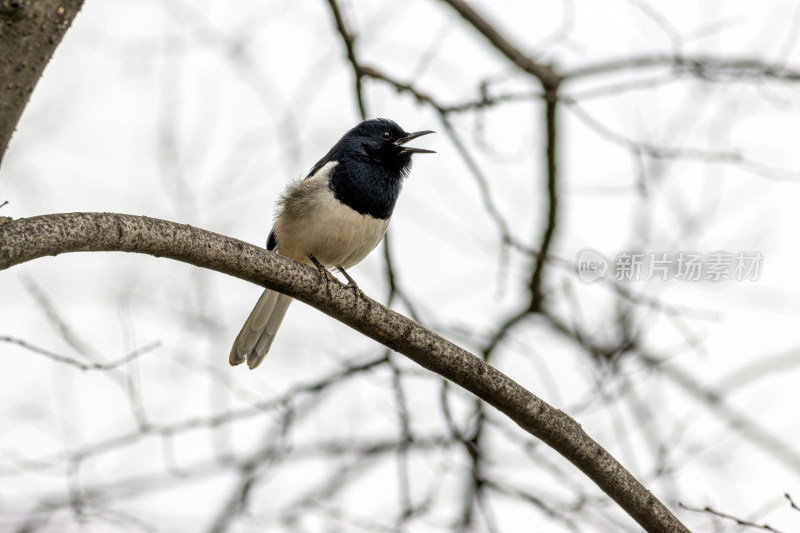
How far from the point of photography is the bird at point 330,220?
4445 mm

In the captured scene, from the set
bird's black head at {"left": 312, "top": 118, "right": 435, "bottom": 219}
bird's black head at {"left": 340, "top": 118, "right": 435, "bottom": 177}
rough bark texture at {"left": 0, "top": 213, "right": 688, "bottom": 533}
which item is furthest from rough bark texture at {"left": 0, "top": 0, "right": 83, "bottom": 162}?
bird's black head at {"left": 340, "top": 118, "right": 435, "bottom": 177}

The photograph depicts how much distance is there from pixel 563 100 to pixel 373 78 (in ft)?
3.51

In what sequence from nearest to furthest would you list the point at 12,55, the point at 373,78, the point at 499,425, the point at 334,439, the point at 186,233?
the point at 12,55, the point at 186,233, the point at 373,78, the point at 499,425, the point at 334,439

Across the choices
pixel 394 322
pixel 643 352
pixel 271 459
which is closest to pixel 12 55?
pixel 394 322

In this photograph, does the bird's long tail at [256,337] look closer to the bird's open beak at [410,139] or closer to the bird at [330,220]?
the bird at [330,220]

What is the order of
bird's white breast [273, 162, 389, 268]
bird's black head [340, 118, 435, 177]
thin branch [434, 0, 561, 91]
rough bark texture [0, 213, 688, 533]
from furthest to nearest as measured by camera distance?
bird's black head [340, 118, 435, 177] → bird's white breast [273, 162, 389, 268] → thin branch [434, 0, 561, 91] → rough bark texture [0, 213, 688, 533]

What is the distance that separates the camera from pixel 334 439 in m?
5.88

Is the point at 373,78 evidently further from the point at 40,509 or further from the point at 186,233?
the point at 40,509

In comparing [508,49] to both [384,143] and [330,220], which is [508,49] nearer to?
[384,143]

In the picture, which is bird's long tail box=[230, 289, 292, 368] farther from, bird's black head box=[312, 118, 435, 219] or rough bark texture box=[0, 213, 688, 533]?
rough bark texture box=[0, 213, 688, 533]

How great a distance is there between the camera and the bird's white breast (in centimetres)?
442

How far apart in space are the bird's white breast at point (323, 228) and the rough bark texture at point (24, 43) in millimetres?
2396

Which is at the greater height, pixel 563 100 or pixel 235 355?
pixel 563 100

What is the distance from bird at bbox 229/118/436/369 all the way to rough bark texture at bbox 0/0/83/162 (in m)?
2.34
